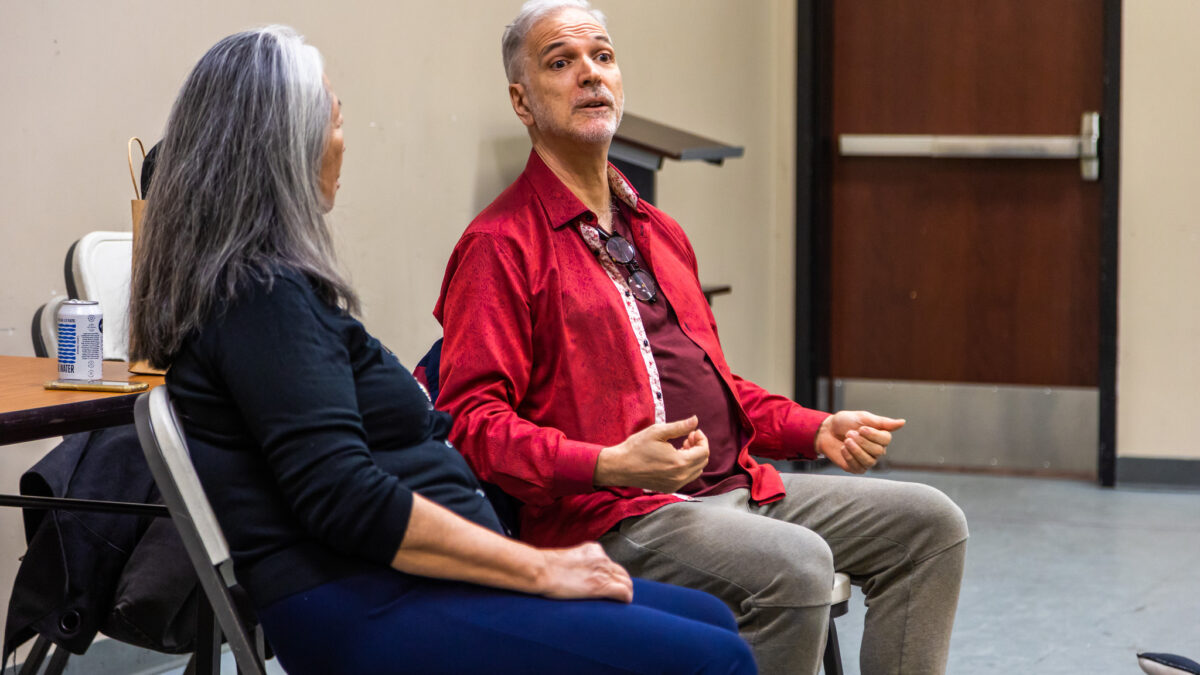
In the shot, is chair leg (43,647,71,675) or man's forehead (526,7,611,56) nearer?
chair leg (43,647,71,675)

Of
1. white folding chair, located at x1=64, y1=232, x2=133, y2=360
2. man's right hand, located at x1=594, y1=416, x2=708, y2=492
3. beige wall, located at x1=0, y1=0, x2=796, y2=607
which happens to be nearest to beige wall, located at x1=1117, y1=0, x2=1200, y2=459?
beige wall, located at x1=0, y1=0, x2=796, y2=607

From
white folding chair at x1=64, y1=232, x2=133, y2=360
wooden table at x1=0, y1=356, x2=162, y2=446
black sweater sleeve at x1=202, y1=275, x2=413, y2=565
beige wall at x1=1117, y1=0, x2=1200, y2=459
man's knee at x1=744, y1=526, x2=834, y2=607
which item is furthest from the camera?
beige wall at x1=1117, y1=0, x2=1200, y2=459

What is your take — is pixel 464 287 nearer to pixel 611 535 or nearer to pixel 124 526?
pixel 611 535

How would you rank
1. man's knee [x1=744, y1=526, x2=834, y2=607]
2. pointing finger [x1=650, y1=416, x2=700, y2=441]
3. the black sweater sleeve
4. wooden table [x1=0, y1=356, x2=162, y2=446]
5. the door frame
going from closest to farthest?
the black sweater sleeve → wooden table [x1=0, y1=356, x2=162, y2=446] → pointing finger [x1=650, y1=416, x2=700, y2=441] → man's knee [x1=744, y1=526, x2=834, y2=607] → the door frame

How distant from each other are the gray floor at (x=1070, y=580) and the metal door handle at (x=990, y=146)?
123 cm

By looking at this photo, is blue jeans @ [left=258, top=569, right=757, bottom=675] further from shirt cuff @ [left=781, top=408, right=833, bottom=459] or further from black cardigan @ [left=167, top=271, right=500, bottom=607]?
shirt cuff @ [left=781, top=408, right=833, bottom=459]

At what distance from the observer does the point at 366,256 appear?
8.73 ft

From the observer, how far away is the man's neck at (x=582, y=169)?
190 cm

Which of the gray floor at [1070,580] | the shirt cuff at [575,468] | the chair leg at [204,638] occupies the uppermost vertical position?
the shirt cuff at [575,468]

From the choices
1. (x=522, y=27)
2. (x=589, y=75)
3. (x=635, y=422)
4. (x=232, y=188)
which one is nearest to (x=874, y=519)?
(x=635, y=422)

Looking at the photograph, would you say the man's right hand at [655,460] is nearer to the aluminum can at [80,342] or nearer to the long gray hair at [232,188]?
the long gray hair at [232,188]

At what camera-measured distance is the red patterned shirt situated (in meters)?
1.55

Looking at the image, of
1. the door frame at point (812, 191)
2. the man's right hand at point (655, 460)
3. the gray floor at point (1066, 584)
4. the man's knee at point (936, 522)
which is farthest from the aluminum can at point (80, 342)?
the door frame at point (812, 191)

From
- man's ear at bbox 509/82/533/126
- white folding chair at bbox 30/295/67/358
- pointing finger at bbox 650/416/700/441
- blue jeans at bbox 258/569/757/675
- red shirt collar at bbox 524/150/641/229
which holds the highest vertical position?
man's ear at bbox 509/82/533/126
